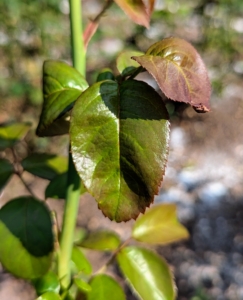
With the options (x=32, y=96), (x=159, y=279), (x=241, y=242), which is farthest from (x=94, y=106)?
(x=32, y=96)

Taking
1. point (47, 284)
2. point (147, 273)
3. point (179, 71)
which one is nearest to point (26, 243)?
point (47, 284)

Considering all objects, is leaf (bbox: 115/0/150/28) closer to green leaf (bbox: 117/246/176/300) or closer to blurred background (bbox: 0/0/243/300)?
green leaf (bbox: 117/246/176/300)

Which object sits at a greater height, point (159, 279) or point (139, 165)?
point (139, 165)

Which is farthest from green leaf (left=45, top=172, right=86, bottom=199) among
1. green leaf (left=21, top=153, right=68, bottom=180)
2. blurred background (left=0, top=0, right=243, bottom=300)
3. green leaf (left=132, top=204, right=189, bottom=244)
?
blurred background (left=0, top=0, right=243, bottom=300)

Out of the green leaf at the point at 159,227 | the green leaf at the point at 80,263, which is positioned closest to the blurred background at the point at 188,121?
the green leaf at the point at 159,227

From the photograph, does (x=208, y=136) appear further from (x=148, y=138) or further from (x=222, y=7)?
(x=148, y=138)

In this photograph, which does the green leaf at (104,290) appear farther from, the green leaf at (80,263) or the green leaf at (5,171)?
the green leaf at (5,171)

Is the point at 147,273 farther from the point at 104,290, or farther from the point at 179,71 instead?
the point at 179,71
